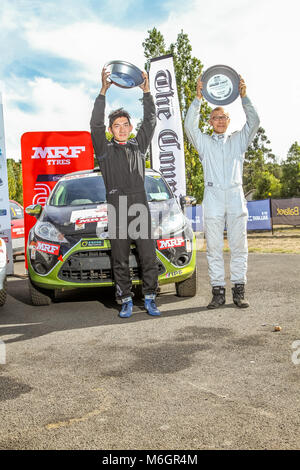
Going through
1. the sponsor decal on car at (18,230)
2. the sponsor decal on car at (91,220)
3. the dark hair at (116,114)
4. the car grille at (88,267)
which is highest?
the dark hair at (116,114)

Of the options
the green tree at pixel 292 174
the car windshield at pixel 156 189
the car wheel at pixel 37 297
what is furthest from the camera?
the green tree at pixel 292 174

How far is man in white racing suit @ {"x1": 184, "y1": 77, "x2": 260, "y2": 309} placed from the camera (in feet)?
15.7

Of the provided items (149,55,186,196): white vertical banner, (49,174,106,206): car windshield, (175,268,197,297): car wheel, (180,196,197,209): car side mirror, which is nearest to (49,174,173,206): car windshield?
(49,174,106,206): car windshield

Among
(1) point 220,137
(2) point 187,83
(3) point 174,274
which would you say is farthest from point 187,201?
(2) point 187,83

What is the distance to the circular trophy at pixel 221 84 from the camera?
Answer: 488cm

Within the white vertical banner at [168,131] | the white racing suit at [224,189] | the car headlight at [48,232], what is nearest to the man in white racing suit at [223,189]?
the white racing suit at [224,189]

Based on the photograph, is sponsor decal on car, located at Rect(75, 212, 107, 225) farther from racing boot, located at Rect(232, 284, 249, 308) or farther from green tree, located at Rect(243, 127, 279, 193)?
green tree, located at Rect(243, 127, 279, 193)

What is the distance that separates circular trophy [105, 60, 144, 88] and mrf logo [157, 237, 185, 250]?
5.18 feet

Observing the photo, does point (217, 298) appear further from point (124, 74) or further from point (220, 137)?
point (124, 74)

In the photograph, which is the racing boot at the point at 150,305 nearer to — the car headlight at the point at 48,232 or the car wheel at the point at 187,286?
the car wheel at the point at 187,286

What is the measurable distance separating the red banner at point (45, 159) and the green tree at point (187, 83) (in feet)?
41.3

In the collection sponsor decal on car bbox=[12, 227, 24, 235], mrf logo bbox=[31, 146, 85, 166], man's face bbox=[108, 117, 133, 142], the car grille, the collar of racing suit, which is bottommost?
the car grille
